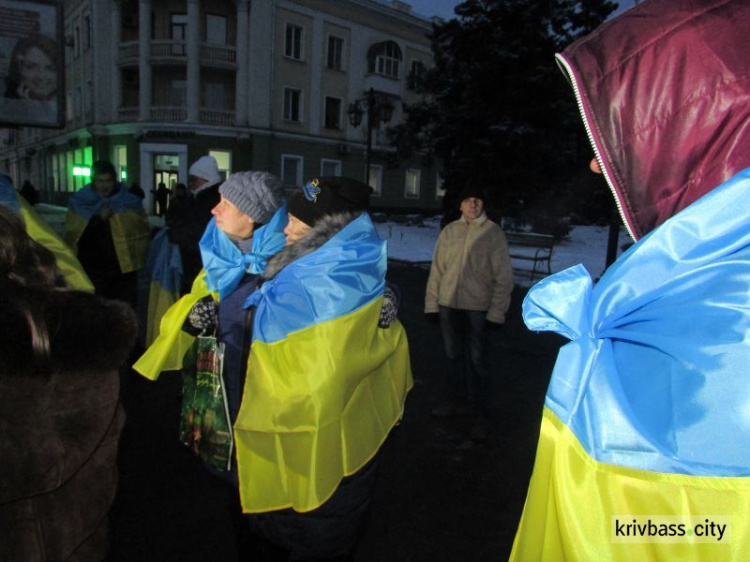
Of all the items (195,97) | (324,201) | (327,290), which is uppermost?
(195,97)

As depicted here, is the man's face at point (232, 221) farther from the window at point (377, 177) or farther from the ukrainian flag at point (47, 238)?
the window at point (377, 177)

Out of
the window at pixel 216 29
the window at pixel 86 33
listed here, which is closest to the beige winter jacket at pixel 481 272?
the window at pixel 216 29

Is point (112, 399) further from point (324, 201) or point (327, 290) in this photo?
point (324, 201)

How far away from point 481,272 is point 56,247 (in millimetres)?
2932

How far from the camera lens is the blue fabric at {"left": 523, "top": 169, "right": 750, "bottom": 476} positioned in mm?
750

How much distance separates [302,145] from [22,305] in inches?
1144

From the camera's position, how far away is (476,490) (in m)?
3.30

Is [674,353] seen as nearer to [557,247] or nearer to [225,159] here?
[557,247]

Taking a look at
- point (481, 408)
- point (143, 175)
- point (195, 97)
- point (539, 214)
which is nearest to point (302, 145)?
point (195, 97)

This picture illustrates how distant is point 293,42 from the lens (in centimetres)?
2775

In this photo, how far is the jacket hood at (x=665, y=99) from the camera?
872 millimetres

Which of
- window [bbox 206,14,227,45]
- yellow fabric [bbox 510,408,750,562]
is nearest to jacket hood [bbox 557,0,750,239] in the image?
yellow fabric [bbox 510,408,750,562]

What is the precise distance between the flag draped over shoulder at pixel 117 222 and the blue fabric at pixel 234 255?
3056mm

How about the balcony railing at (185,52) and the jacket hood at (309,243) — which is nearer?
the jacket hood at (309,243)
